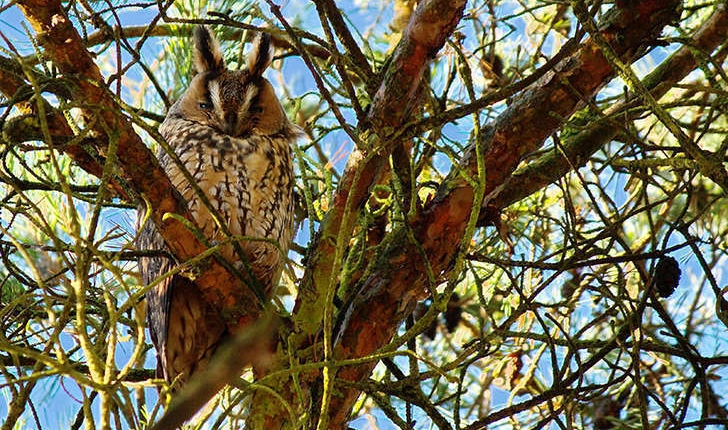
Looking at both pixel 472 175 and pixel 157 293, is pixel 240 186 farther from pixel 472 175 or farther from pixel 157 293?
pixel 472 175

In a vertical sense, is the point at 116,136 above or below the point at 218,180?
below

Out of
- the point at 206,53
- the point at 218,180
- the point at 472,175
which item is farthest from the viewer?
the point at 206,53

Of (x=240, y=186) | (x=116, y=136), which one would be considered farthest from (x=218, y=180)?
(x=116, y=136)

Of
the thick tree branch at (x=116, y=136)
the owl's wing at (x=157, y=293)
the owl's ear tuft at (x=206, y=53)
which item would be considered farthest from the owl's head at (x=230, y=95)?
the thick tree branch at (x=116, y=136)

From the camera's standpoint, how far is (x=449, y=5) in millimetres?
1396

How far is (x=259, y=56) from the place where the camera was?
7.55 ft

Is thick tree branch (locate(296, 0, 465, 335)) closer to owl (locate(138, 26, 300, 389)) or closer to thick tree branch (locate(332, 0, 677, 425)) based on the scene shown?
thick tree branch (locate(332, 0, 677, 425))

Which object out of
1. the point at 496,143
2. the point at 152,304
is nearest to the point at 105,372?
the point at 496,143

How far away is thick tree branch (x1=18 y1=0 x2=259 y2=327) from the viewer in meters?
1.16

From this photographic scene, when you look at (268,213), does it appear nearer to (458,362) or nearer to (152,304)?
(152,304)

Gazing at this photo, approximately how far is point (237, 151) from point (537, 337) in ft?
3.14

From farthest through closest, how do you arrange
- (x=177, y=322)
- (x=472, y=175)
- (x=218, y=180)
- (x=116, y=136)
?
(x=218, y=180), (x=177, y=322), (x=472, y=175), (x=116, y=136)

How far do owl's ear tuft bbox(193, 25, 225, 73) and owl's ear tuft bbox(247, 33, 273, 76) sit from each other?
0.30 ft

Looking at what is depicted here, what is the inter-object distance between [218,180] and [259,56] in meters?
0.49
